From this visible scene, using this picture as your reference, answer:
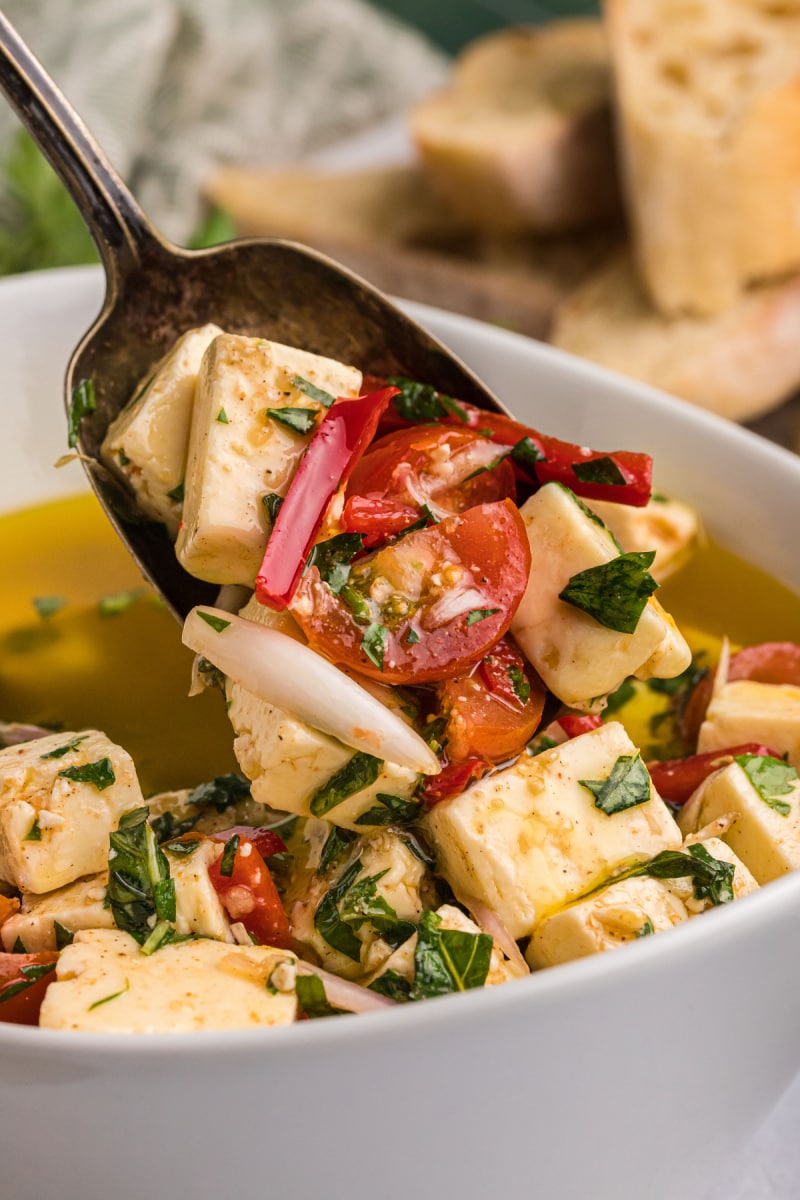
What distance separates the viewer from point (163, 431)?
2.04 meters

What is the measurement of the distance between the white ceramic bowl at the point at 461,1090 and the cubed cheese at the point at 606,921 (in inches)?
5.6

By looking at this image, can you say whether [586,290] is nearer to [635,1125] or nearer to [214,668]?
[214,668]

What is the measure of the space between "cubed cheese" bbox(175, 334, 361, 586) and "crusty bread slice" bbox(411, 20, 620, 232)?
2.40 meters

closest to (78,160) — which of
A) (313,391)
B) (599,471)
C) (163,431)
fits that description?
(163,431)

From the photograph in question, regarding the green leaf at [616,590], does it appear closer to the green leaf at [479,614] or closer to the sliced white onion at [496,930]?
the green leaf at [479,614]

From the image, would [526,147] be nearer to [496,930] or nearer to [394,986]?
[496,930]

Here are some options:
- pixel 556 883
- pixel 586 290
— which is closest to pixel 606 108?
pixel 586 290

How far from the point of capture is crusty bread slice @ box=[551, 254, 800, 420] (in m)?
3.66

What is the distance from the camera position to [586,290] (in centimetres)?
408

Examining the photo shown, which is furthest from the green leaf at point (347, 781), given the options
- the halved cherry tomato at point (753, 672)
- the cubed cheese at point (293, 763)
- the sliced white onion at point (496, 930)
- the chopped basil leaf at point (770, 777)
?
the halved cherry tomato at point (753, 672)

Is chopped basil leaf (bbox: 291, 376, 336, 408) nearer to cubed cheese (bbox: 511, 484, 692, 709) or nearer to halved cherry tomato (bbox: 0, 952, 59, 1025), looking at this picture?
cubed cheese (bbox: 511, 484, 692, 709)

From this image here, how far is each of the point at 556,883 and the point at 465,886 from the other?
12 cm

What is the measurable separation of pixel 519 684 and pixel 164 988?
2.17ft

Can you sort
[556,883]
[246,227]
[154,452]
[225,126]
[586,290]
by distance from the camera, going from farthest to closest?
[225,126], [246,227], [586,290], [154,452], [556,883]
